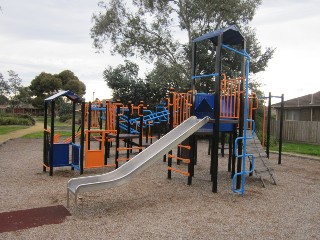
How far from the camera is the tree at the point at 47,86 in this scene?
56562 millimetres

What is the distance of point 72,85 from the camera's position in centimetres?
5834

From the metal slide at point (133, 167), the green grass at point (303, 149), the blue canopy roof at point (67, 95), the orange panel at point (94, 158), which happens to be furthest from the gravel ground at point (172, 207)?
the green grass at point (303, 149)

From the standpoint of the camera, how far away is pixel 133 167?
595 centimetres

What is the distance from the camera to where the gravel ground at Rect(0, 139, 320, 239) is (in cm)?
425

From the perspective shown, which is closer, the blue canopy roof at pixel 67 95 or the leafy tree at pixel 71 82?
the blue canopy roof at pixel 67 95

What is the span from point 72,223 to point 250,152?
4397 millimetres

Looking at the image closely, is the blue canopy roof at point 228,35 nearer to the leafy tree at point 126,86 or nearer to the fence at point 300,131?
the fence at point 300,131

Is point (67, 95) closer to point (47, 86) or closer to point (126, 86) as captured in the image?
point (126, 86)

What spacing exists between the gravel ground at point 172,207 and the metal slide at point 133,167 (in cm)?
38

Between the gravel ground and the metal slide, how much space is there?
1.24 feet

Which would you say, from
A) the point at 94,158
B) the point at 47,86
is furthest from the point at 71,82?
the point at 94,158

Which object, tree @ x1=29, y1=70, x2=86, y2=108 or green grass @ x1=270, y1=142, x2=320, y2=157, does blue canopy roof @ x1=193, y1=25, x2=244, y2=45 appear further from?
tree @ x1=29, y1=70, x2=86, y2=108

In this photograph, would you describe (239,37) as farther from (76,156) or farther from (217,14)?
(217,14)

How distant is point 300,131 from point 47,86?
47.6 meters
